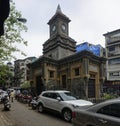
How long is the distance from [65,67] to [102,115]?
21115 millimetres

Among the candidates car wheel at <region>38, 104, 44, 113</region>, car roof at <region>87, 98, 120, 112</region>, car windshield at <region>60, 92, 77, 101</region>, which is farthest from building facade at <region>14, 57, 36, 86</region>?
car roof at <region>87, 98, 120, 112</region>

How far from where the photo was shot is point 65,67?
90.9ft

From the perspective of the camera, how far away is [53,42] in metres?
32.3

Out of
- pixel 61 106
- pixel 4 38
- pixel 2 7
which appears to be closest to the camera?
pixel 2 7

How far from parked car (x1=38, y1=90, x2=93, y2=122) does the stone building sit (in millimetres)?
7786

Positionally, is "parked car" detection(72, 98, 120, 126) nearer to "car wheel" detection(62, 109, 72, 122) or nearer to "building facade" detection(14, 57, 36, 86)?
"car wheel" detection(62, 109, 72, 122)

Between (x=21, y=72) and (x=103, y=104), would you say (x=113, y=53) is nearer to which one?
(x=21, y=72)

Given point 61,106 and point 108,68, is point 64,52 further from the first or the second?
point 108,68

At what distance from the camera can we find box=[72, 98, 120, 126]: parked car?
632 cm

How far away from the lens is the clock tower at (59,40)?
3109 centimetres

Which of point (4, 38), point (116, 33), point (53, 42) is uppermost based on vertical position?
Answer: point (116, 33)

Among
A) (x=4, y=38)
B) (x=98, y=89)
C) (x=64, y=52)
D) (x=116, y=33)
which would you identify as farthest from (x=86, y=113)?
(x=116, y=33)

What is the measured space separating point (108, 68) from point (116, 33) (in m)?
8.71

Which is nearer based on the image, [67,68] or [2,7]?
[2,7]
